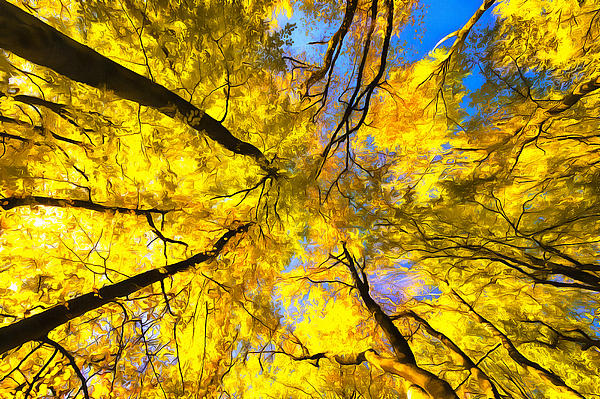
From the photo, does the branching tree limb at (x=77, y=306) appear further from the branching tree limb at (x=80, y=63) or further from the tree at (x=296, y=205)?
the branching tree limb at (x=80, y=63)

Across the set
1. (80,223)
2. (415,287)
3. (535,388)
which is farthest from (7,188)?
(535,388)

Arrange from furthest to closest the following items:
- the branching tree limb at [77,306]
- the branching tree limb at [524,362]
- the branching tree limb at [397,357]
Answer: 1. the branching tree limb at [524,362]
2. the branching tree limb at [397,357]
3. the branching tree limb at [77,306]

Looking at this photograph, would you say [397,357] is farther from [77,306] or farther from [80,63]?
[80,63]

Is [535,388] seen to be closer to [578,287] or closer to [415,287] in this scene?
[578,287]

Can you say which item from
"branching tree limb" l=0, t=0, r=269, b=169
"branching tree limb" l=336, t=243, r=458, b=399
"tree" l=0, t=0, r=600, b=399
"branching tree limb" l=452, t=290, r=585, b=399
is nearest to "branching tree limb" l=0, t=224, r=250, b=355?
"tree" l=0, t=0, r=600, b=399

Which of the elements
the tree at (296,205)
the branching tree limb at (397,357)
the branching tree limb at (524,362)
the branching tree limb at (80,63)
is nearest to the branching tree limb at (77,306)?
the tree at (296,205)

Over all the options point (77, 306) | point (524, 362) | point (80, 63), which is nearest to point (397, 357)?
point (524, 362)

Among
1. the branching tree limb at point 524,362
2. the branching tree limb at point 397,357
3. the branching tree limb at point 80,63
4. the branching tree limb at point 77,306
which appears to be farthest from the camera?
the branching tree limb at point 524,362

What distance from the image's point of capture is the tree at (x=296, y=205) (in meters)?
2.39

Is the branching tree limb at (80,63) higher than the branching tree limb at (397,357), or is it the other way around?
the branching tree limb at (80,63)

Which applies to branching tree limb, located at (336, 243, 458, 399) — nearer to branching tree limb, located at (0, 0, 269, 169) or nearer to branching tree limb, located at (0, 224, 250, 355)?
branching tree limb, located at (0, 224, 250, 355)

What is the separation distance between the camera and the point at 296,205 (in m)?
3.82

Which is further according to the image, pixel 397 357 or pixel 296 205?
pixel 296 205

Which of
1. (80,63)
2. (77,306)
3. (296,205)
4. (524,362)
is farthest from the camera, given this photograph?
(296,205)
